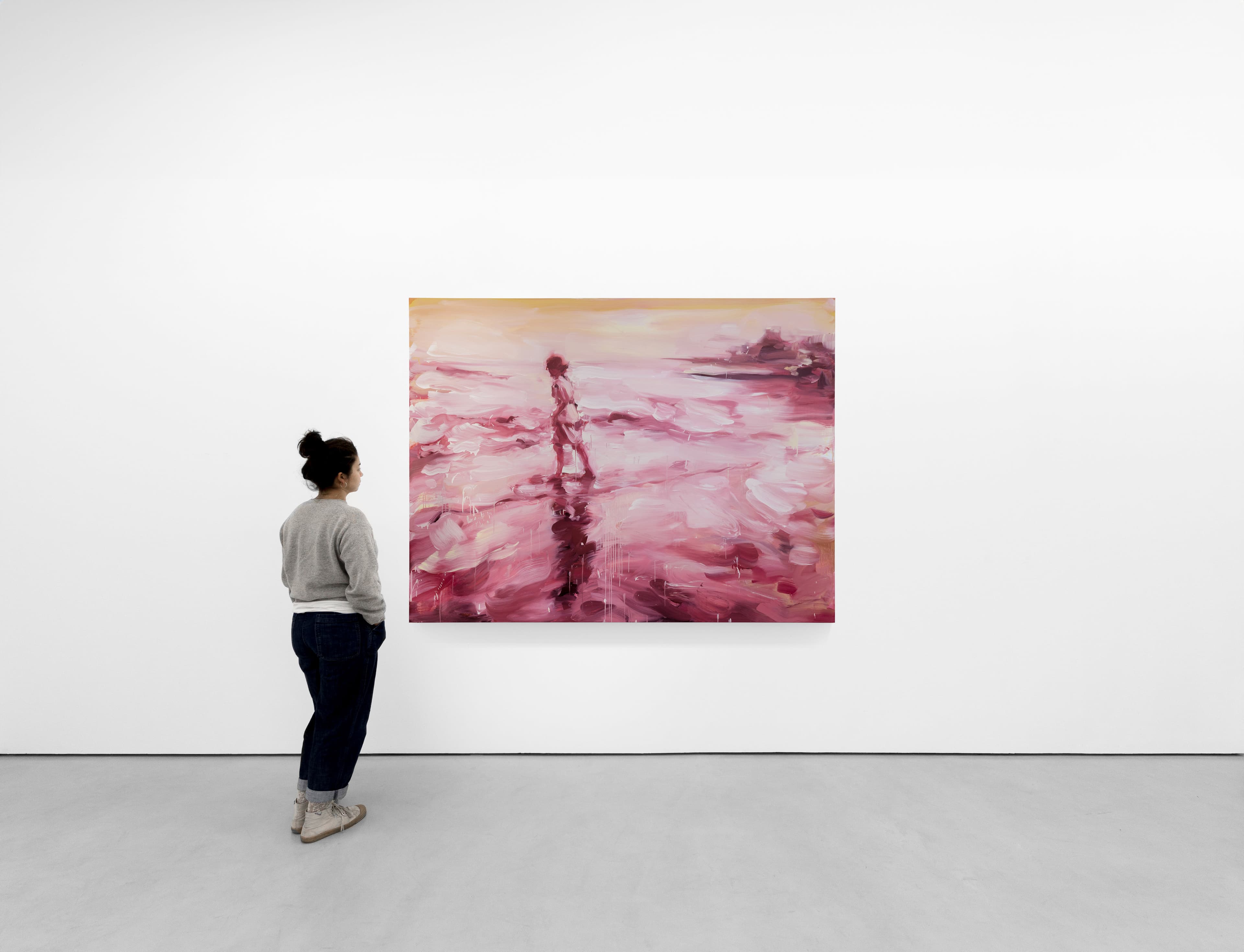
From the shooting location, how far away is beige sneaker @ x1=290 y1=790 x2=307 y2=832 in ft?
8.11

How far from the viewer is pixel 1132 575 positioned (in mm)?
3172

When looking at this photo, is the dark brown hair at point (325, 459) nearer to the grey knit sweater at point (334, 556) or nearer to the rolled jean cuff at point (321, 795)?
the grey knit sweater at point (334, 556)

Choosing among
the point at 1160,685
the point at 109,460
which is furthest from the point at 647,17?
the point at 1160,685

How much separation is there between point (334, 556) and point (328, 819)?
96 centimetres

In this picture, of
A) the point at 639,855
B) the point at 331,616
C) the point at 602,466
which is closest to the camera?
the point at 639,855

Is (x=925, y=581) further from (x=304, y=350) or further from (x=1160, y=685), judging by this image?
(x=304, y=350)

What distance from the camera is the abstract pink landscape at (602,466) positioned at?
3.14 meters

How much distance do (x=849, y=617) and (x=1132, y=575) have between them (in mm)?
1325

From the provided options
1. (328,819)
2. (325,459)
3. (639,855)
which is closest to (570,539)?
(325,459)

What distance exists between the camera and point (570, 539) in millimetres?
3139

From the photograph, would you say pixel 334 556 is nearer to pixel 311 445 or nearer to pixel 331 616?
pixel 331 616

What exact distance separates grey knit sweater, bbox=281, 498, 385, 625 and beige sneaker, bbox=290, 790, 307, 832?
691 mm

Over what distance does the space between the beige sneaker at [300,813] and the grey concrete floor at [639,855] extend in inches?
1.8

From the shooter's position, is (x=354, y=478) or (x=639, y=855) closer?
(x=639, y=855)
